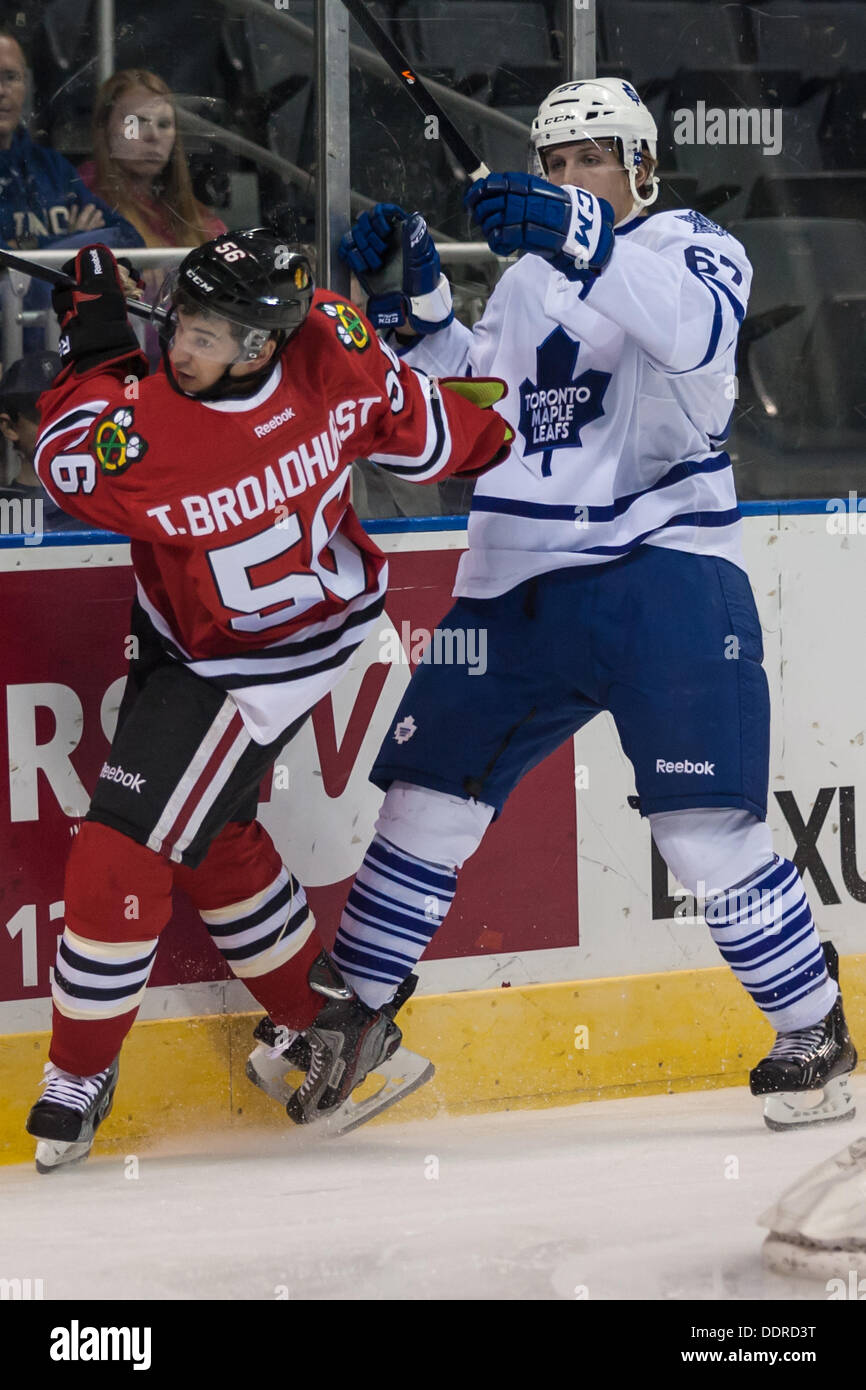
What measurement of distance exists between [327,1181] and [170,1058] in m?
0.39

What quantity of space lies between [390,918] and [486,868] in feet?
1.18

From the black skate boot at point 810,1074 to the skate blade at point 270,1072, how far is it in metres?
0.73

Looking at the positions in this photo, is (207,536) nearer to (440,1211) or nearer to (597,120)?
(597,120)

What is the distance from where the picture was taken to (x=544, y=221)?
2471mm

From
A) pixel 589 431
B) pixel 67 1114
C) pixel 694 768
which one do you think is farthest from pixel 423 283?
pixel 67 1114

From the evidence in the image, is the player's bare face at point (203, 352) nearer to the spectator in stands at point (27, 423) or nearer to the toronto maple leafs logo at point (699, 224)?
the spectator in stands at point (27, 423)

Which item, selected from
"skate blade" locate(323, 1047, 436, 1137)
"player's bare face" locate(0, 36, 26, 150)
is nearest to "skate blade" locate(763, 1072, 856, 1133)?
"skate blade" locate(323, 1047, 436, 1137)

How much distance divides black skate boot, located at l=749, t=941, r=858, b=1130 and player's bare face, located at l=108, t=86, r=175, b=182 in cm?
166

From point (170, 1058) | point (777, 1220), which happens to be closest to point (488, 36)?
point (170, 1058)

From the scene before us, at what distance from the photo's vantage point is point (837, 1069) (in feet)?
9.76

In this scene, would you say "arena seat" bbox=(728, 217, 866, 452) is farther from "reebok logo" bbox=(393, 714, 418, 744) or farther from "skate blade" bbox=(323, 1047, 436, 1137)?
"skate blade" bbox=(323, 1047, 436, 1137)

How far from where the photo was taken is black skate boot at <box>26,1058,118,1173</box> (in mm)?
2689
